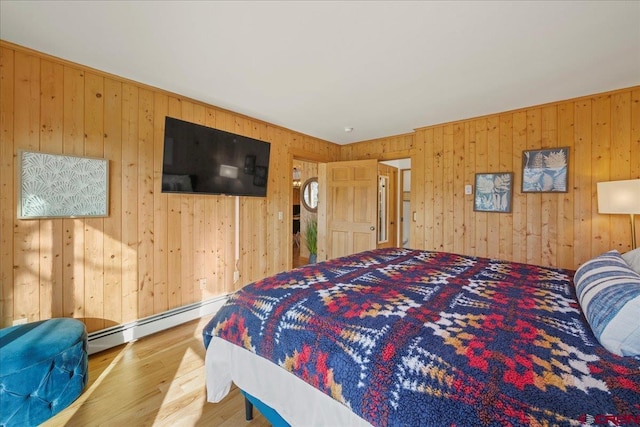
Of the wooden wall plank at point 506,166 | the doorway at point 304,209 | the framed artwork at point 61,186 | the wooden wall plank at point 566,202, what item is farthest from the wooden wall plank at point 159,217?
the wooden wall plank at point 566,202

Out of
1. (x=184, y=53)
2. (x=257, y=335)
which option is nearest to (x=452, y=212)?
(x=257, y=335)

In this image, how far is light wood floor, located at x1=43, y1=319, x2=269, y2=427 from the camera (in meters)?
1.58

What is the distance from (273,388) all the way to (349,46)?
2125 millimetres

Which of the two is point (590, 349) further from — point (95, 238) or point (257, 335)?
point (95, 238)

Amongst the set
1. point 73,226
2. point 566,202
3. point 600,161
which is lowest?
point 73,226

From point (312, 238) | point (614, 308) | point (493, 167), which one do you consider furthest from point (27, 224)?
point (493, 167)

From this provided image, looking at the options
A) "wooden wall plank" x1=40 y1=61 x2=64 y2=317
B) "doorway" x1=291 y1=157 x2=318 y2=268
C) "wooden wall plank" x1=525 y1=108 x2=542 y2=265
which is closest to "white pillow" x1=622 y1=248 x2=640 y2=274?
"wooden wall plank" x1=525 y1=108 x2=542 y2=265

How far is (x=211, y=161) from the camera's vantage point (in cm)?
289

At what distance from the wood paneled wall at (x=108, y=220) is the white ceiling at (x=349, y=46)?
21 cm

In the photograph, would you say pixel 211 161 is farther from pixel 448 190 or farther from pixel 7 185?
pixel 448 190

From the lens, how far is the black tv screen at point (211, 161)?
2.61m

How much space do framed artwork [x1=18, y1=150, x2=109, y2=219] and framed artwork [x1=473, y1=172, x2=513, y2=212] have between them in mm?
3933

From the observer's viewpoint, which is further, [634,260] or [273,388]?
[634,260]

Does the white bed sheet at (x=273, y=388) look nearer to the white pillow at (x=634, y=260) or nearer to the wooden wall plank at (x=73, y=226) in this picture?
the wooden wall plank at (x=73, y=226)
